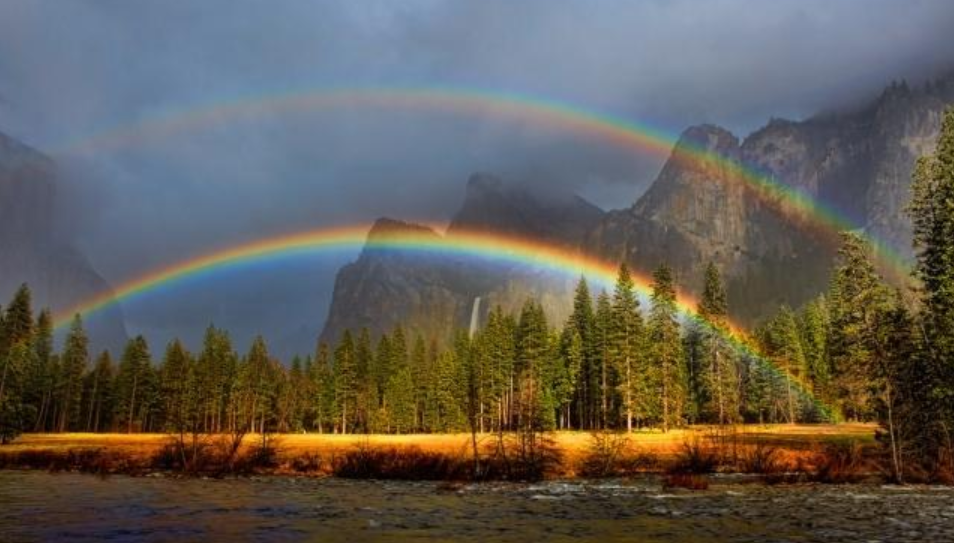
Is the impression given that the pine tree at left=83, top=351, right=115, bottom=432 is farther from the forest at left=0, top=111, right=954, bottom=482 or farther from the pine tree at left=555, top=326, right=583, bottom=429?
the pine tree at left=555, top=326, right=583, bottom=429

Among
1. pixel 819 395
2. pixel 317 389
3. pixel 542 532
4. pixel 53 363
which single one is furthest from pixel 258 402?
pixel 542 532

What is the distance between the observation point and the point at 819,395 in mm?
112312

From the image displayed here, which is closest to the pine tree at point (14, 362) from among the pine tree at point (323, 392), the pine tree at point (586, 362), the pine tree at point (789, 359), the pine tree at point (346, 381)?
the pine tree at point (346, 381)

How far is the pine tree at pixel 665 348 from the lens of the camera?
8694cm

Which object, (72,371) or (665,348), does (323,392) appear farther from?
(665,348)

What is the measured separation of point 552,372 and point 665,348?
21119 mm

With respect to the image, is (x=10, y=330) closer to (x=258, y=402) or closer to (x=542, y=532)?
(x=258, y=402)

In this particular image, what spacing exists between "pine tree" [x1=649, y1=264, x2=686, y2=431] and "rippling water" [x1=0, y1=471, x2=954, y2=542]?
2180 inches

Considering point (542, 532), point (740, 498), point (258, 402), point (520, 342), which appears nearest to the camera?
point (542, 532)

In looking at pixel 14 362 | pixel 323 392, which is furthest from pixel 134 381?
pixel 14 362

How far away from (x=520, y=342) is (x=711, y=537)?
3458 inches

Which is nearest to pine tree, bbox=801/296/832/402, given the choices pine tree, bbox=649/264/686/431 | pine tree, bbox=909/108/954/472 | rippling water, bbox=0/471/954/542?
pine tree, bbox=649/264/686/431

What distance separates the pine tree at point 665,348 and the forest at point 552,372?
178 millimetres

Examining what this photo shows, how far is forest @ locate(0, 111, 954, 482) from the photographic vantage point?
6000 cm
